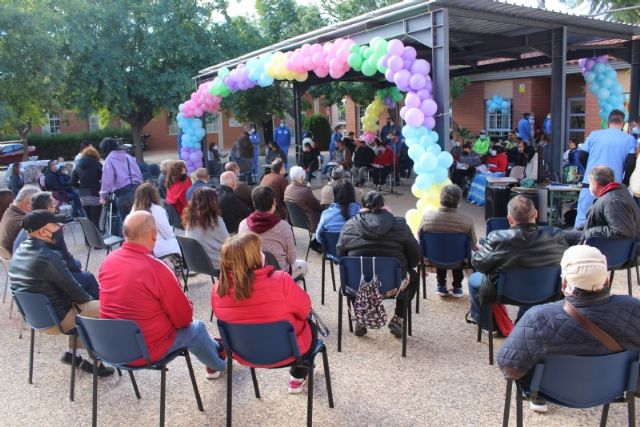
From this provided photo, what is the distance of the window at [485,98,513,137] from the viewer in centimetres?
2138

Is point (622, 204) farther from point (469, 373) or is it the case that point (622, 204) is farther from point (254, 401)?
point (254, 401)

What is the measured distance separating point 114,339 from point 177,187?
4.32 metres

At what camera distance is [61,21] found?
45.2 feet

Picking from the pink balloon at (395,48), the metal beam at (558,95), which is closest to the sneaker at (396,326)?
the pink balloon at (395,48)

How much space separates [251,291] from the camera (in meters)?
3.12

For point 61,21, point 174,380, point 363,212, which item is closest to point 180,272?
point 174,380

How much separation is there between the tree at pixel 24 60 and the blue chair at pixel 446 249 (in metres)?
9.19

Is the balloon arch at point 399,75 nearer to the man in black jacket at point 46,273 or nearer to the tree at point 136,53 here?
the man in black jacket at point 46,273

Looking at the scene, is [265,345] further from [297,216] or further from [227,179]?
[297,216]

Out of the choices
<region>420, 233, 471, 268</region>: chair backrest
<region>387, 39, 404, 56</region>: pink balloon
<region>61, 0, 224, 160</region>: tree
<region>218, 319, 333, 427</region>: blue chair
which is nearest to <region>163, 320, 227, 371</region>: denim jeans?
<region>218, 319, 333, 427</region>: blue chair

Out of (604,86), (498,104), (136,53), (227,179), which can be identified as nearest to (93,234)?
(227,179)

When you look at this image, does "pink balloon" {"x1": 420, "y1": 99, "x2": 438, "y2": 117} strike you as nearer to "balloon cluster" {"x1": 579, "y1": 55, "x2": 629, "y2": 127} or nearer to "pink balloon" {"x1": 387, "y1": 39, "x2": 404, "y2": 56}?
"pink balloon" {"x1": 387, "y1": 39, "x2": 404, "y2": 56}

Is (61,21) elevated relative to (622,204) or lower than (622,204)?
elevated

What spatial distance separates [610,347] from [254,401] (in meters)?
2.23
